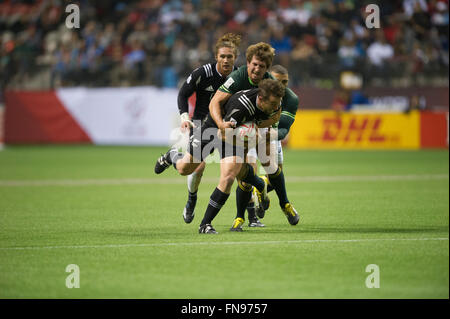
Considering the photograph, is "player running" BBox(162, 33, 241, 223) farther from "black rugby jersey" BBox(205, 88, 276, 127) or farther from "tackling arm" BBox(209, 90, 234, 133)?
"black rugby jersey" BBox(205, 88, 276, 127)

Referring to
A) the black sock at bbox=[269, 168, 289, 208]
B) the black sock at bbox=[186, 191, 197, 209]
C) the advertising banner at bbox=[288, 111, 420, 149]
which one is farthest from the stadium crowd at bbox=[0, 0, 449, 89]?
the black sock at bbox=[269, 168, 289, 208]

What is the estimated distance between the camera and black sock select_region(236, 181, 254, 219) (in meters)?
9.90

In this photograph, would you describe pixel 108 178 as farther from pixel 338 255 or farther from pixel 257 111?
pixel 338 255

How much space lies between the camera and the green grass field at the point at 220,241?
632 centimetres

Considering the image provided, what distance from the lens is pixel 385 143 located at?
2583 cm

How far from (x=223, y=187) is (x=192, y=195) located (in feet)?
4.51

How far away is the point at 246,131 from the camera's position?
30.0ft

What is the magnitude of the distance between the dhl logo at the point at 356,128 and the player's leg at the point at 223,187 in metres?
16.9

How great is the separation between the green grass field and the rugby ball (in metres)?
1.20

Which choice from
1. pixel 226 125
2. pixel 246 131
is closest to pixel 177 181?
pixel 246 131

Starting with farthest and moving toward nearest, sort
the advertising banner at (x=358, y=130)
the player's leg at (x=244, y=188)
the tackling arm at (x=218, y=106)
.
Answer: the advertising banner at (x=358, y=130) < the player's leg at (x=244, y=188) < the tackling arm at (x=218, y=106)

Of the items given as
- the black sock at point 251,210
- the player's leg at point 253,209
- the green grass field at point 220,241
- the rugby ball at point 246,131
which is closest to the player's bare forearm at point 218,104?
the rugby ball at point 246,131

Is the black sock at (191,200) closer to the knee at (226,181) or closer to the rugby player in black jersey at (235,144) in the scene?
the rugby player in black jersey at (235,144)
